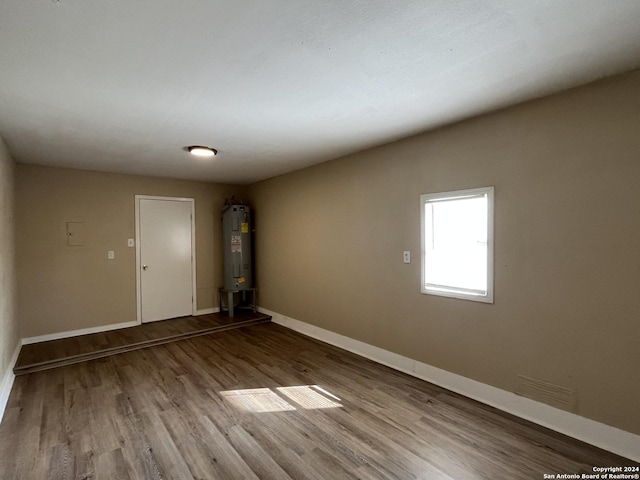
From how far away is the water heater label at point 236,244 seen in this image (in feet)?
17.0

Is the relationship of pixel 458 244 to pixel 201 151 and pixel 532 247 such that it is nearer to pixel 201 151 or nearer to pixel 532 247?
pixel 532 247

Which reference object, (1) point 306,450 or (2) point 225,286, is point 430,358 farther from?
(2) point 225,286

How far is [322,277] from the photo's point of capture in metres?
4.11

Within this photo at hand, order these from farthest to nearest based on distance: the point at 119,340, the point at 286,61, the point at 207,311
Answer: the point at 207,311, the point at 119,340, the point at 286,61

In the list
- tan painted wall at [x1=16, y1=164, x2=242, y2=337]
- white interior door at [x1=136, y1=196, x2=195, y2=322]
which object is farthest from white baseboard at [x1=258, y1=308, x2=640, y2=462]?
tan painted wall at [x1=16, y1=164, x2=242, y2=337]

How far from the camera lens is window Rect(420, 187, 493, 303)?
2502 mm

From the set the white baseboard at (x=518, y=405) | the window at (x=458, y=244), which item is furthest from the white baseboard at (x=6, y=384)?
the window at (x=458, y=244)

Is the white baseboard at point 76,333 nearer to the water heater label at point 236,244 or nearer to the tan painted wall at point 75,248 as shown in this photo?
the tan painted wall at point 75,248

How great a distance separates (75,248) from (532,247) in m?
5.39

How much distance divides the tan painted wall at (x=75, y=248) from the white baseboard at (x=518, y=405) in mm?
3614

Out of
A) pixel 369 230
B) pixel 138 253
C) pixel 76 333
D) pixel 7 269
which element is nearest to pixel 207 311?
pixel 138 253

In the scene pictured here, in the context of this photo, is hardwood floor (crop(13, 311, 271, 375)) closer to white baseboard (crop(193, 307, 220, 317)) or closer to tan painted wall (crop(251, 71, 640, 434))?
white baseboard (crop(193, 307, 220, 317))

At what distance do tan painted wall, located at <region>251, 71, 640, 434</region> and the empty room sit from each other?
0.05 feet

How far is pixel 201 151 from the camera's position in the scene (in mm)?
3322
